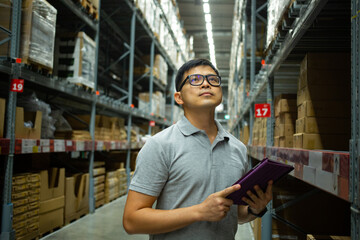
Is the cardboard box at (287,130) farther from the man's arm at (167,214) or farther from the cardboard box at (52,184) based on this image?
the cardboard box at (52,184)

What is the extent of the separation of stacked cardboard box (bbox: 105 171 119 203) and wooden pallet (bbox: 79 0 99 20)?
299 centimetres

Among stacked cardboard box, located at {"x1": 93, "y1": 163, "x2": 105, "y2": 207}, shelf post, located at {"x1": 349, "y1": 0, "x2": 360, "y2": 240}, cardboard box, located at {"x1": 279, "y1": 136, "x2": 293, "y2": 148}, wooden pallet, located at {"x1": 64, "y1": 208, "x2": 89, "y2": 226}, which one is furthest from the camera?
stacked cardboard box, located at {"x1": 93, "y1": 163, "x2": 105, "y2": 207}

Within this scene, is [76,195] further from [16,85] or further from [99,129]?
[16,85]

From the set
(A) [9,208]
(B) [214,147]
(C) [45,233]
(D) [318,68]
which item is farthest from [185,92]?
(C) [45,233]

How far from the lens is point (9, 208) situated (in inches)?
134

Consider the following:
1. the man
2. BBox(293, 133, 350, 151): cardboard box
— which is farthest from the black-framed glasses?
BBox(293, 133, 350, 151): cardboard box

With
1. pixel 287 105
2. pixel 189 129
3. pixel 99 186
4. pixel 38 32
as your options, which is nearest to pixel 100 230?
pixel 99 186

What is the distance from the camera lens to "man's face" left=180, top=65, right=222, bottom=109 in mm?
1582

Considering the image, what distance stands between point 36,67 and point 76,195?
227cm

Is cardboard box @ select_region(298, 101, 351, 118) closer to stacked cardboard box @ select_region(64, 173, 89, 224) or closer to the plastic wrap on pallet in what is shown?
the plastic wrap on pallet

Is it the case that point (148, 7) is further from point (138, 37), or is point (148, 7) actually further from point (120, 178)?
point (120, 178)

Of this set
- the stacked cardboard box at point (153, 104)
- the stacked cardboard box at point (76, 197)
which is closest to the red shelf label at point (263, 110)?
the stacked cardboard box at point (76, 197)

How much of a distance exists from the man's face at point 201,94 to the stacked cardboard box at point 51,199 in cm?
314

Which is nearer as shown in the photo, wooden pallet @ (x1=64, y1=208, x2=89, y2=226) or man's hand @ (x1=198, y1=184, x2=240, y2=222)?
man's hand @ (x1=198, y1=184, x2=240, y2=222)
